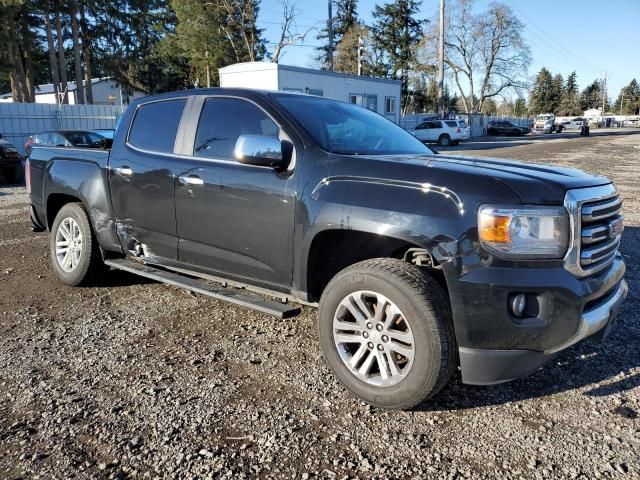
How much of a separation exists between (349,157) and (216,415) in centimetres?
173

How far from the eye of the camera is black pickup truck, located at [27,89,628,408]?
2686 mm

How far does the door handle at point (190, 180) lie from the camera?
3873 millimetres

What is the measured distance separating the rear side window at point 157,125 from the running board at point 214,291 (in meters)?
1.03

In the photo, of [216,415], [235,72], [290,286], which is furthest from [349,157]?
[235,72]

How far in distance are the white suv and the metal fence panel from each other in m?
19.4

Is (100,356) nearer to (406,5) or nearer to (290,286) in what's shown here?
(290,286)

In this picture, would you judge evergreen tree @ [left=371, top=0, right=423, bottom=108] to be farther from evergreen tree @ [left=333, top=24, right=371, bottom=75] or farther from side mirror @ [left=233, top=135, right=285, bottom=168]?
side mirror @ [left=233, top=135, right=285, bottom=168]

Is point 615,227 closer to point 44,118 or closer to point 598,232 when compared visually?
point 598,232

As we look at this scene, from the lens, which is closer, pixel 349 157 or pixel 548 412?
pixel 548 412

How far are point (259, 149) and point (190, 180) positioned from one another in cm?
89

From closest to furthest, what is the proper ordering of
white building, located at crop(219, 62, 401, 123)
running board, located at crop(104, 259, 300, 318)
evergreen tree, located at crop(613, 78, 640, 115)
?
running board, located at crop(104, 259, 300, 318)
white building, located at crop(219, 62, 401, 123)
evergreen tree, located at crop(613, 78, 640, 115)

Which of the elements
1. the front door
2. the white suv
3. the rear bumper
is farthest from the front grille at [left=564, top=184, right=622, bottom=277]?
the white suv

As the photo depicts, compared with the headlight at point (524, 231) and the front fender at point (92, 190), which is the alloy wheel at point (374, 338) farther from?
the front fender at point (92, 190)

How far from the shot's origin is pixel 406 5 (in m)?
56.2
